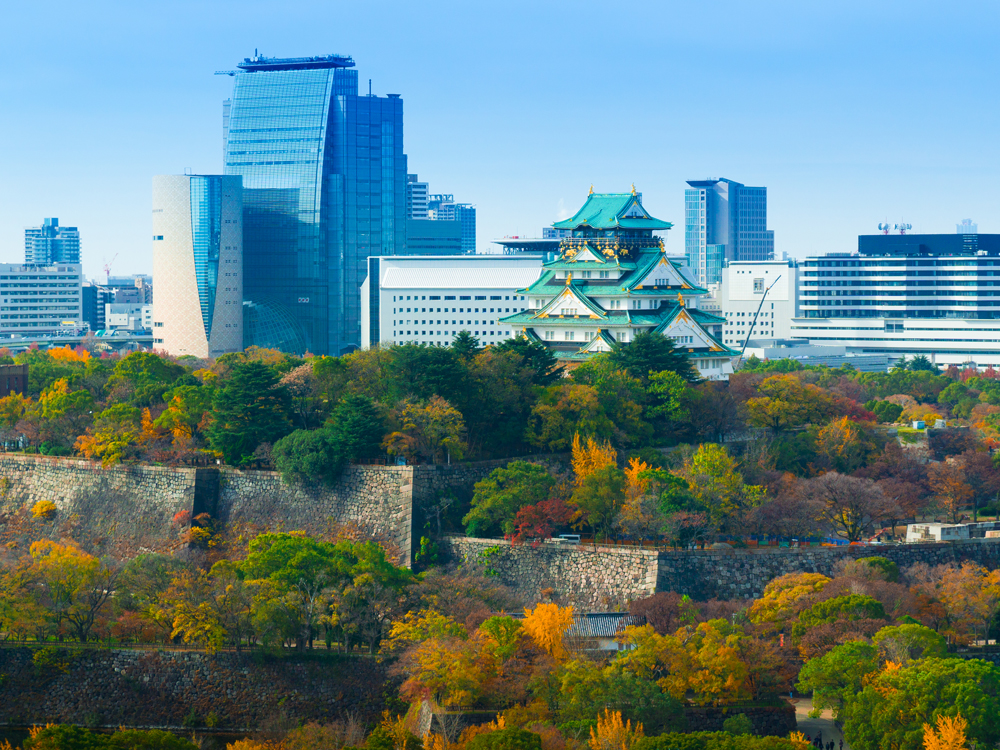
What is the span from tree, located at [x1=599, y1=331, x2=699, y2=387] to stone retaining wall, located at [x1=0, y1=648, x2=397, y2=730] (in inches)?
1030

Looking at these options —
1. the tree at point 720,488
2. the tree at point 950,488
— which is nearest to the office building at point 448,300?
the tree at point 950,488

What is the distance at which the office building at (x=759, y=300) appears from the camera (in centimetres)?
16125

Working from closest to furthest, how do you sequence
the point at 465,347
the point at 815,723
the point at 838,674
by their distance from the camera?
the point at 838,674 → the point at 815,723 → the point at 465,347

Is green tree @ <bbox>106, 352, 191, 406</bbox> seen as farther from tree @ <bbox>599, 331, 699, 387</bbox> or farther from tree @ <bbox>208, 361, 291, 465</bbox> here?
tree @ <bbox>599, 331, 699, 387</bbox>

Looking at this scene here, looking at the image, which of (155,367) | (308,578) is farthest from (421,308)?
(308,578)

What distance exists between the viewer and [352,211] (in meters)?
148

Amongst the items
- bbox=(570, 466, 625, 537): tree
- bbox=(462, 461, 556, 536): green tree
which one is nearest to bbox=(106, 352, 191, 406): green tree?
bbox=(462, 461, 556, 536): green tree

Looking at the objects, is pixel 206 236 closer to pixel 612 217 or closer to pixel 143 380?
pixel 143 380

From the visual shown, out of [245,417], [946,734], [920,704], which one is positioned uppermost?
[245,417]

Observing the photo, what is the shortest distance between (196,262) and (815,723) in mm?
95674

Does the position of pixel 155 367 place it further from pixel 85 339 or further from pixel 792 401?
pixel 85 339

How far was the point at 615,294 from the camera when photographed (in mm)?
78938

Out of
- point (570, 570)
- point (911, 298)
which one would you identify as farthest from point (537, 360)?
point (911, 298)

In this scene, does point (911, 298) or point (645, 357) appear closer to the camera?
point (645, 357)
